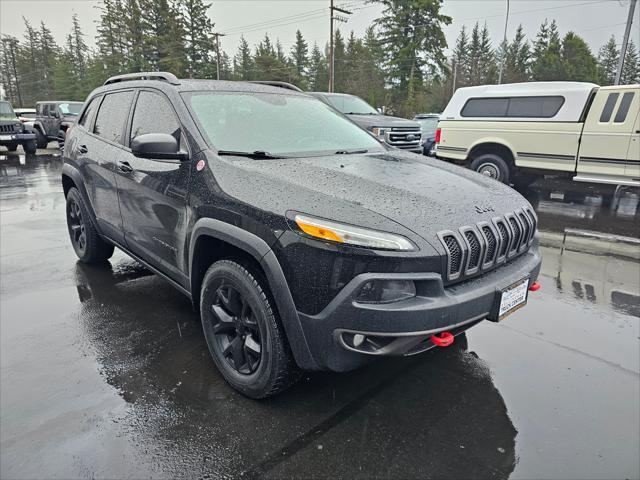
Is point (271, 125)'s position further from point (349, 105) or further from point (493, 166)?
point (349, 105)

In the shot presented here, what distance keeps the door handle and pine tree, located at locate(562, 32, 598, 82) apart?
65.9m

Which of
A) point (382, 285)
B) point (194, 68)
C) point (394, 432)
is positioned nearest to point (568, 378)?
point (394, 432)

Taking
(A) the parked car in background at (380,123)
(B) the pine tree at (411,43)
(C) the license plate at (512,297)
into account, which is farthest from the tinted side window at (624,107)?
(B) the pine tree at (411,43)

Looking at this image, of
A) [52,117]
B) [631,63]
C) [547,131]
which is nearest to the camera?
[547,131]

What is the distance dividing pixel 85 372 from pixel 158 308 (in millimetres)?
972

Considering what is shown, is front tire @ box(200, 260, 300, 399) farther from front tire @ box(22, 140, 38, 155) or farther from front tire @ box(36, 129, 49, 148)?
front tire @ box(36, 129, 49, 148)

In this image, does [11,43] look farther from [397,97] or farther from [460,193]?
[460,193]

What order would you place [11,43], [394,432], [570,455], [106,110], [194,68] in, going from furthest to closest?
[11,43], [194,68], [106,110], [394,432], [570,455]

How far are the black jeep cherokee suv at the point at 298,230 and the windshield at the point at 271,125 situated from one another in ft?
0.05

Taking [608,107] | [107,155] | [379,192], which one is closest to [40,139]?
[107,155]

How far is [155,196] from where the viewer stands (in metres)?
2.94

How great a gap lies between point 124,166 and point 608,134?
8.42 meters

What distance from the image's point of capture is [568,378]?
9.02 feet

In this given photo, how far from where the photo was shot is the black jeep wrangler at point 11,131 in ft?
50.4
